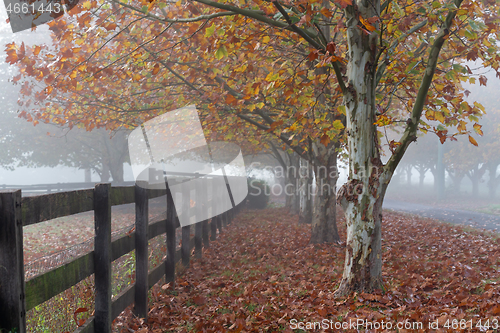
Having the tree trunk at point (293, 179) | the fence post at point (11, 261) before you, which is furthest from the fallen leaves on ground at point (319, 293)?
the tree trunk at point (293, 179)

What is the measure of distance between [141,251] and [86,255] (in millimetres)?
1221

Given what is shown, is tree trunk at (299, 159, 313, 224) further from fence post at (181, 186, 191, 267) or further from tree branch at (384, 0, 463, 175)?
tree branch at (384, 0, 463, 175)

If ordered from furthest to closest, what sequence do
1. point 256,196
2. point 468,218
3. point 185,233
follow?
1. point 256,196
2. point 468,218
3. point 185,233

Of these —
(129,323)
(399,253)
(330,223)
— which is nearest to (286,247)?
(330,223)

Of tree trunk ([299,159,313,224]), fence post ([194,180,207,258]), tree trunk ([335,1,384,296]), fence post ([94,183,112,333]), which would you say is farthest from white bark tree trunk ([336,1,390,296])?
tree trunk ([299,159,313,224])

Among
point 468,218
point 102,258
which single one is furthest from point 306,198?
point 468,218

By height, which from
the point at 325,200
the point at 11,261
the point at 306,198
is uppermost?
the point at 11,261

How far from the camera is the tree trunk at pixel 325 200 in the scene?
8742mm

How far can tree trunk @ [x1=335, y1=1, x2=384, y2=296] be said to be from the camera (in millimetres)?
4512

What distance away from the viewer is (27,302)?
222cm

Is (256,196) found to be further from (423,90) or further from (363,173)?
(423,90)

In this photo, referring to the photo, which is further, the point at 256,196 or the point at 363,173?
the point at 256,196

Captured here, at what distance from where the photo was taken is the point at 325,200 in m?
8.87

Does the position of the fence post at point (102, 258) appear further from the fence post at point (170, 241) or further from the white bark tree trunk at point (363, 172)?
the white bark tree trunk at point (363, 172)
